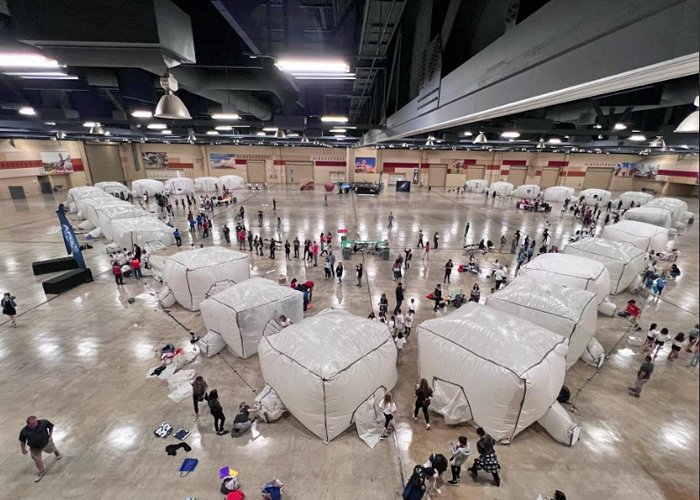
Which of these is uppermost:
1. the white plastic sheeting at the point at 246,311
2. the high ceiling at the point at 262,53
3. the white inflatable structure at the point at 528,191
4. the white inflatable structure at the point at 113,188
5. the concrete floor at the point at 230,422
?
the high ceiling at the point at 262,53

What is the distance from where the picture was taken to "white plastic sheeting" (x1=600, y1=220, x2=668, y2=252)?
52.6 ft

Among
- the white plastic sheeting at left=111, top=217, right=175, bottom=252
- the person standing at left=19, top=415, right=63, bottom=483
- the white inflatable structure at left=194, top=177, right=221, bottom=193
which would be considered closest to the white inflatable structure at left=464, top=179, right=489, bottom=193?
the white inflatable structure at left=194, top=177, right=221, bottom=193

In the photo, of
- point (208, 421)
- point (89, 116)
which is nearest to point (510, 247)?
point (208, 421)

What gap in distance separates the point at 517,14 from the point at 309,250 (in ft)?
44.5

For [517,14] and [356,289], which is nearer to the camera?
[517,14]

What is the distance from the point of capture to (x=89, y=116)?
13.3 meters

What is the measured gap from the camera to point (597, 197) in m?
37.2

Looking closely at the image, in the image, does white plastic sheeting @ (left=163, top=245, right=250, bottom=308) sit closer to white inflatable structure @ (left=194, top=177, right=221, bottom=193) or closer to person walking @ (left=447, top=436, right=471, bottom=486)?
person walking @ (left=447, top=436, right=471, bottom=486)

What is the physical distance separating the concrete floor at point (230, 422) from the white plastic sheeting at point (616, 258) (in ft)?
4.01

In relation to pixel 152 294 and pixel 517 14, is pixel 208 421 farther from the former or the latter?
pixel 517 14

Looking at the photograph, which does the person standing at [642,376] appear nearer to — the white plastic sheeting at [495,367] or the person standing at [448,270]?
the white plastic sheeting at [495,367]

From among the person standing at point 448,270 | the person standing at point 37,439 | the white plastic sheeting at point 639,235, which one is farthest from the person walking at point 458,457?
the white plastic sheeting at point 639,235

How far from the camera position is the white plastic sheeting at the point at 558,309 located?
845 centimetres

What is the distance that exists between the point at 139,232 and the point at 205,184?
2669cm
